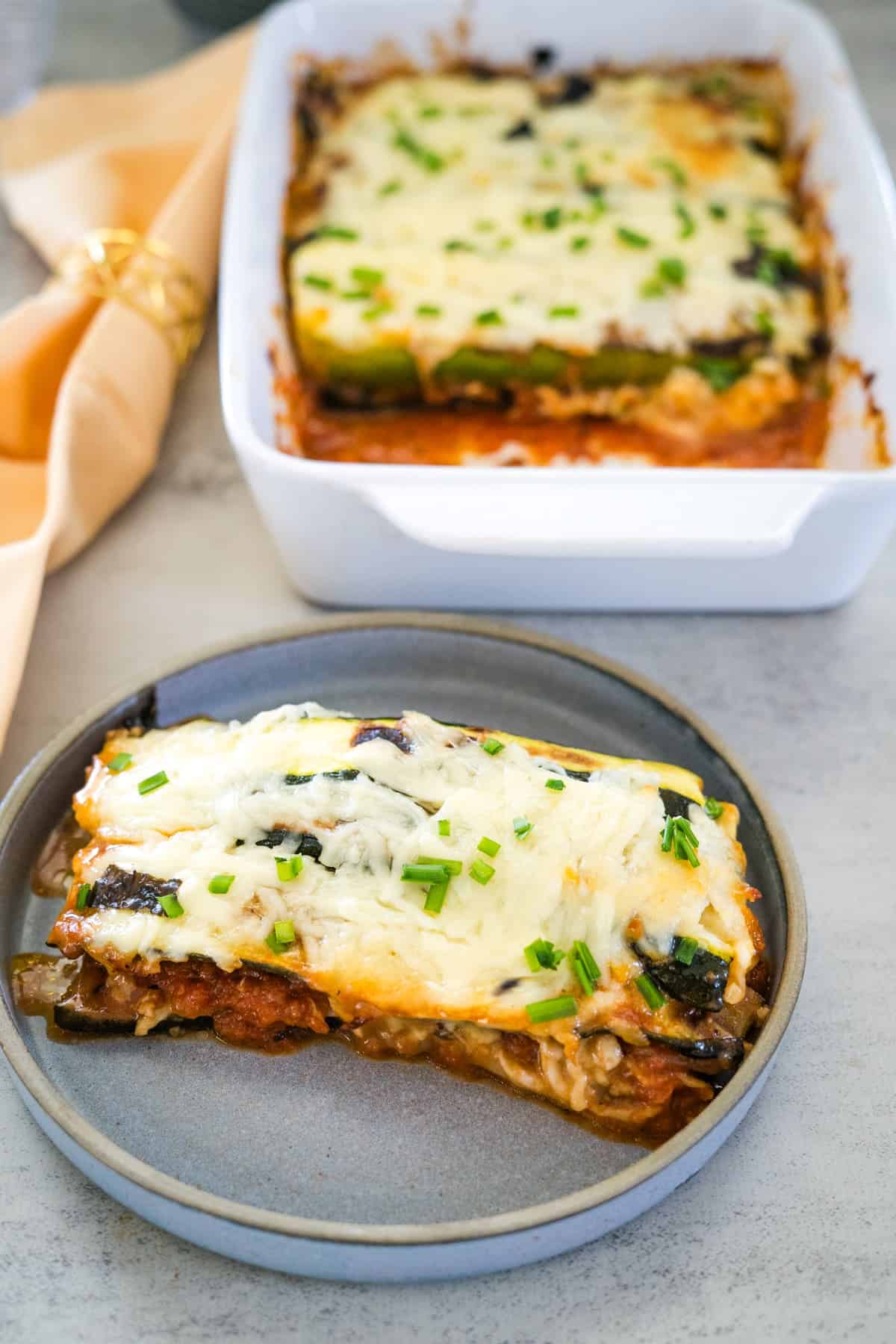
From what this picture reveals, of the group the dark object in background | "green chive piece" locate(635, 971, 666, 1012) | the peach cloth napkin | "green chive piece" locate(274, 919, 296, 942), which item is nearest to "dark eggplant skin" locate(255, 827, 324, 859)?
"green chive piece" locate(274, 919, 296, 942)

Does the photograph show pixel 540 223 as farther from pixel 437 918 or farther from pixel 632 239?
pixel 437 918

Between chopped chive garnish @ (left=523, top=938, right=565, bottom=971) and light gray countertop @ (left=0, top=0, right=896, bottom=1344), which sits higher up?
chopped chive garnish @ (left=523, top=938, right=565, bottom=971)

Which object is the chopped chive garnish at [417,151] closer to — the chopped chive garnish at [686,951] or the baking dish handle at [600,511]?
the baking dish handle at [600,511]

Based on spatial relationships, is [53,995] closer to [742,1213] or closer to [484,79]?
[742,1213]

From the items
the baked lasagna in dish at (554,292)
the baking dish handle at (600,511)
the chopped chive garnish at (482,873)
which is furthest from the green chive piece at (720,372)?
the chopped chive garnish at (482,873)

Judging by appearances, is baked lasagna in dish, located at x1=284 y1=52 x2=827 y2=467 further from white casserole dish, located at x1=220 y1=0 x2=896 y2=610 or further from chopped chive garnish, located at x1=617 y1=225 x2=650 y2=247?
→ white casserole dish, located at x1=220 y1=0 x2=896 y2=610

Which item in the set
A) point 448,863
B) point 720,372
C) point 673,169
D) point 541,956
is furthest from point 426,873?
point 673,169
